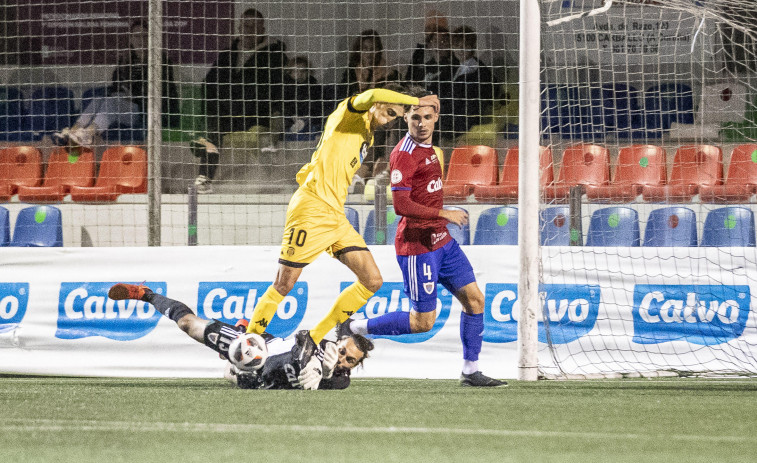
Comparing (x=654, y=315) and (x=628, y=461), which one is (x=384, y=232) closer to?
(x=654, y=315)

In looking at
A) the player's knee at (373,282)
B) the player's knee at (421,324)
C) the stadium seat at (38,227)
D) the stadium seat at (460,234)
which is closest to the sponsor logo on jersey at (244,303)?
the player's knee at (373,282)

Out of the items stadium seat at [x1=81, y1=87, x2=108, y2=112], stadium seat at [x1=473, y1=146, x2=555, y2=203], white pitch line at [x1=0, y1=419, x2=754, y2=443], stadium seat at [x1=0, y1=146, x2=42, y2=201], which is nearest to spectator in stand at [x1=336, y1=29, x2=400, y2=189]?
stadium seat at [x1=473, y1=146, x2=555, y2=203]

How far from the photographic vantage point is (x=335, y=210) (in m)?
6.27

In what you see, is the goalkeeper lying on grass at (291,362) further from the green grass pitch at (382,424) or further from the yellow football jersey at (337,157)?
the yellow football jersey at (337,157)

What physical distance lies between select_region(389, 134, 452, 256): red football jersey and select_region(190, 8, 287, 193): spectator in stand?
2.68 metres

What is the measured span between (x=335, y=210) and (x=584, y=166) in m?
3.25

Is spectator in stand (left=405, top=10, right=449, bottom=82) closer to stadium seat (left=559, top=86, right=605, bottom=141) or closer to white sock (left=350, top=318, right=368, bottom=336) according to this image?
stadium seat (left=559, top=86, right=605, bottom=141)

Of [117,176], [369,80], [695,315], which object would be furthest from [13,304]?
[695,315]

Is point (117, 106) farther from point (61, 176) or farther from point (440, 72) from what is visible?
point (440, 72)

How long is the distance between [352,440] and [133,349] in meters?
4.10

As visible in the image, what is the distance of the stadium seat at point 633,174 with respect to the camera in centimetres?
871

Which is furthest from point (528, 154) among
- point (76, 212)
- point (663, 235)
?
point (76, 212)

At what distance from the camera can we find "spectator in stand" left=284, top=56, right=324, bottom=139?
9023mm

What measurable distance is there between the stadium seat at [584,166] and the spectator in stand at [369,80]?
1.50 meters
